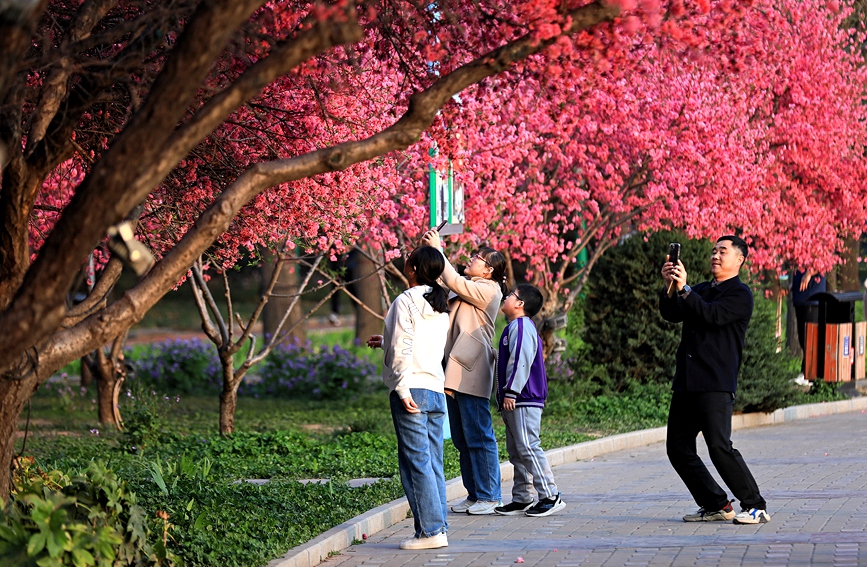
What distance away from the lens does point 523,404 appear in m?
8.74

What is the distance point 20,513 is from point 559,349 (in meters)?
12.3

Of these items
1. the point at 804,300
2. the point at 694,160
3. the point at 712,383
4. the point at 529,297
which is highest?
the point at 694,160

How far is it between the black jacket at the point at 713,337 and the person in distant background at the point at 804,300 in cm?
1009

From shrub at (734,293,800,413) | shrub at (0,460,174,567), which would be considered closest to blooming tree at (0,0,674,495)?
shrub at (0,460,174,567)

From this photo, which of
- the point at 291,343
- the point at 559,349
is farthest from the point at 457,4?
the point at 291,343

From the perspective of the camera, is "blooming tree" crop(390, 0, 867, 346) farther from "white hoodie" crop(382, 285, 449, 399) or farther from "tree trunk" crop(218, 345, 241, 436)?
"white hoodie" crop(382, 285, 449, 399)

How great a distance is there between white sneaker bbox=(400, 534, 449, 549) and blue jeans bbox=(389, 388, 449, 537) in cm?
Result: 3

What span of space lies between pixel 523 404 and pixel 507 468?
7.05 ft

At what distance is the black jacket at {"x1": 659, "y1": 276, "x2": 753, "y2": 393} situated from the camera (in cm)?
805

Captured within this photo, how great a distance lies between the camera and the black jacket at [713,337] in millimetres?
8047

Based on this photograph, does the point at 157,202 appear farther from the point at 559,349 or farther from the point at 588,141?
the point at 559,349

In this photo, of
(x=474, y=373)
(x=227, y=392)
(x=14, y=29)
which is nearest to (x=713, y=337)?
(x=474, y=373)

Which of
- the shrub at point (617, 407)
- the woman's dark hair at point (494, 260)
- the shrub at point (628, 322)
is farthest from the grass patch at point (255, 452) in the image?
the woman's dark hair at point (494, 260)

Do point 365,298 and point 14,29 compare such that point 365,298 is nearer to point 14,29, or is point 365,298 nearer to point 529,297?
point 529,297
